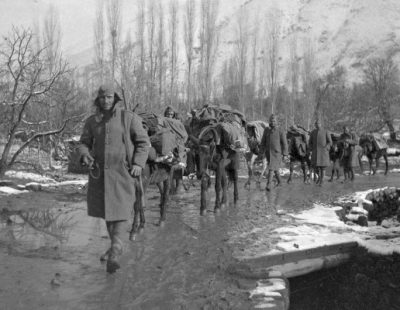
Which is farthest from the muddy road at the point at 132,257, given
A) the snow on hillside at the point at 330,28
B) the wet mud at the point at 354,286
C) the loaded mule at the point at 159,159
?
the snow on hillside at the point at 330,28

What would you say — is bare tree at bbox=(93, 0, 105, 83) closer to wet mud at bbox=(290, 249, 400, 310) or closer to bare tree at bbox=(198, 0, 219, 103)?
bare tree at bbox=(198, 0, 219, 103)

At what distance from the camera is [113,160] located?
5.46 m

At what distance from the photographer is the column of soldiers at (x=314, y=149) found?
14.4 m

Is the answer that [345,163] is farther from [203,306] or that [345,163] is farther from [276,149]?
[203,306]

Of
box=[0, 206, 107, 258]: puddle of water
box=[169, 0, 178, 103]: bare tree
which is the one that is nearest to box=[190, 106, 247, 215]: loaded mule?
box=[0, 206, 107, 258]: puddle of water

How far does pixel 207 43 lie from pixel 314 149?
2810 cm

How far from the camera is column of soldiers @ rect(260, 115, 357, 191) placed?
47.1 feet

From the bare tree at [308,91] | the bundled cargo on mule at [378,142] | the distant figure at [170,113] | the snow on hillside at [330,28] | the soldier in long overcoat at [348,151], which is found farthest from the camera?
the snow on hillside at [330,28]

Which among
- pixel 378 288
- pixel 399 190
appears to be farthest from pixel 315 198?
pixel 378 288

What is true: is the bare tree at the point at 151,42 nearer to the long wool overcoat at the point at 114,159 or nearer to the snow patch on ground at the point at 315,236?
the snow patch on ground at the point at 315,236

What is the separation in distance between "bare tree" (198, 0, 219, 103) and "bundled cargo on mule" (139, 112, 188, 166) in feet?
108

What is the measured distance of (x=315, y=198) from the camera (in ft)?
43.3

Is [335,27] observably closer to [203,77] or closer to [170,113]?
[203,77]

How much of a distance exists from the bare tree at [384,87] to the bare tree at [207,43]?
18.0m
